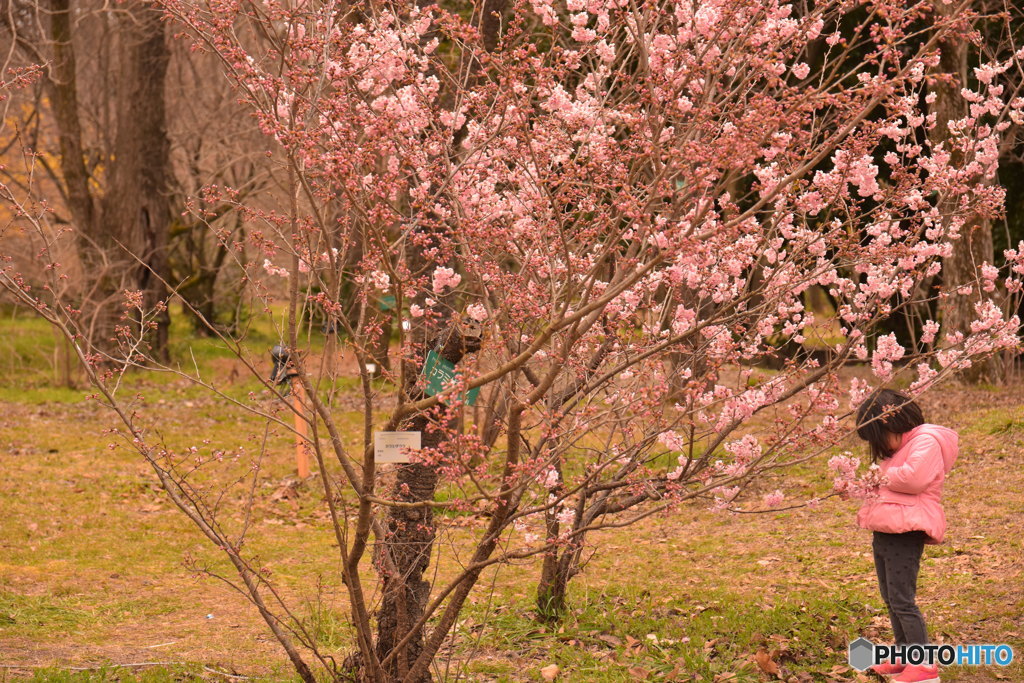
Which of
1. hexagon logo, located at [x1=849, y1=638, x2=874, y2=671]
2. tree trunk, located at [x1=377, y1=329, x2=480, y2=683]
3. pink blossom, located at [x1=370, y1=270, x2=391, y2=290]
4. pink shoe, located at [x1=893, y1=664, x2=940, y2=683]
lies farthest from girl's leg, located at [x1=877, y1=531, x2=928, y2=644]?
pink blossom, located at [x1=370, y1=270, x2=391, y2=290]

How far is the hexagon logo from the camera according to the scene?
4.96m

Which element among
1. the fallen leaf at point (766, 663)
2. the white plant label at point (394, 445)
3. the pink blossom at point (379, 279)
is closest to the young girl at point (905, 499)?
the fallen leaf at point (766, 663)

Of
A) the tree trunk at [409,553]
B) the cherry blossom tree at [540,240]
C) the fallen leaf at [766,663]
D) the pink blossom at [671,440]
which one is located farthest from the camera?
the fallen leaf at [766,663]

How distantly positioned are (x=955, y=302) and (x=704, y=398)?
703 cm

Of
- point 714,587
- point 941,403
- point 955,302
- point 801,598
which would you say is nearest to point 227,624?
point 714,587

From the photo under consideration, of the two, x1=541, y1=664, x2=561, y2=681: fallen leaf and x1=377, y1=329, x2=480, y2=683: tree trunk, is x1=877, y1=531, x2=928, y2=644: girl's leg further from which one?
x1=377, y1=329, x2=480, y2=683: tree trunk

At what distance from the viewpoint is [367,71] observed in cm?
432

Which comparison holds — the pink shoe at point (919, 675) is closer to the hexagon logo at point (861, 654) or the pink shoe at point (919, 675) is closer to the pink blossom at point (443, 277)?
the hexagon logo at point (861, 654)

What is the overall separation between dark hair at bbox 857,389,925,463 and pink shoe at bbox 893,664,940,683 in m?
0.98

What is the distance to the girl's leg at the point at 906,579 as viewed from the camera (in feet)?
14.6

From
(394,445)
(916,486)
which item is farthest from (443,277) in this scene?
(916,486)

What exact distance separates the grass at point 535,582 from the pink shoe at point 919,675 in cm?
32

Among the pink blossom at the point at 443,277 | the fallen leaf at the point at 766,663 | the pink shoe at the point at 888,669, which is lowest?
the fallen leaf at the point at 766,663

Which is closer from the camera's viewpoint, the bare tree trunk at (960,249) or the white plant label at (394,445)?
the white plant label at (394,445)
